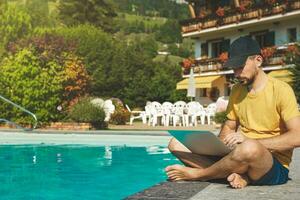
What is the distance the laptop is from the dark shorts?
1.24ft

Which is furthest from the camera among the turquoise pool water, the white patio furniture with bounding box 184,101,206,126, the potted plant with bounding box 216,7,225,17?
the potted plant with bounding box 216,7,225,17

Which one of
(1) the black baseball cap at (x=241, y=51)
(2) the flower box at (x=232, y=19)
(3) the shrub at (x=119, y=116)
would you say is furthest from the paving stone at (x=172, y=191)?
(2) the flower box at (x=232, y=19)

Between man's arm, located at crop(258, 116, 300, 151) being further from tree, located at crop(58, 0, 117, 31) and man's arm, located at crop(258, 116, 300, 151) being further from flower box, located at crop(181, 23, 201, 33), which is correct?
tree, located at crop(58, 0, 117, 31)

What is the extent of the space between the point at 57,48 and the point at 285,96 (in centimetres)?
2176

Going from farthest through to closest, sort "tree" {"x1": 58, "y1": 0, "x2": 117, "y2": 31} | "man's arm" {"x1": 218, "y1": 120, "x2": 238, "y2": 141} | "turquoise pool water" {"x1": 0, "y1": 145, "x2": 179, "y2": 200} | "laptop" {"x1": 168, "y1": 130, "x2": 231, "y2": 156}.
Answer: "tree" {"x1": 58, "y1": 0, "x2": 117, "y2": 31} → "turquoise pool water" {"x1": 0, "y1": 145, "x2": 179, "y2": 200} → "man's arm" {"x1": 218, "y1": 120, "x2": 238, "y2": 141} → "laptop" {"x1": 168, "y1": 130, "x2": 231, "y2": 156}

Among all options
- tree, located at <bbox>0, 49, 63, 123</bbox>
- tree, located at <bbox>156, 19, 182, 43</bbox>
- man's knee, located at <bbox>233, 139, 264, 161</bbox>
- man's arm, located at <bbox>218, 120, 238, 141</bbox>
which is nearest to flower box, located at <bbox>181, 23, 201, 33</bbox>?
tree, located at <bbox>0, 49, 63, 123</bbox>

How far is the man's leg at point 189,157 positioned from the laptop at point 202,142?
8 cm

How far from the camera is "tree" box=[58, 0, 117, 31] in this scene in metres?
61.9

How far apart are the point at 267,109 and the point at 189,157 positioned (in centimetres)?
89

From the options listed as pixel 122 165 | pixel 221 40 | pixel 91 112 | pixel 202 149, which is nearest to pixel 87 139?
pixel 91 112

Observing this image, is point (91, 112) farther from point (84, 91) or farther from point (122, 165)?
point (122, 165)

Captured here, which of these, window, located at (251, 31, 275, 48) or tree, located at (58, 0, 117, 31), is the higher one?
tree, located at (58, 0, 117, 31)

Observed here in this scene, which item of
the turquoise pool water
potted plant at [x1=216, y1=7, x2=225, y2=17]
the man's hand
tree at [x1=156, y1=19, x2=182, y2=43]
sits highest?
tree at [x1=156, y1=19, x2=182, y2=43]

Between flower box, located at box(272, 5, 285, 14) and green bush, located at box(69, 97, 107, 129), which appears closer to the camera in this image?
green bush, located at box(69, 97, 107, 129)
